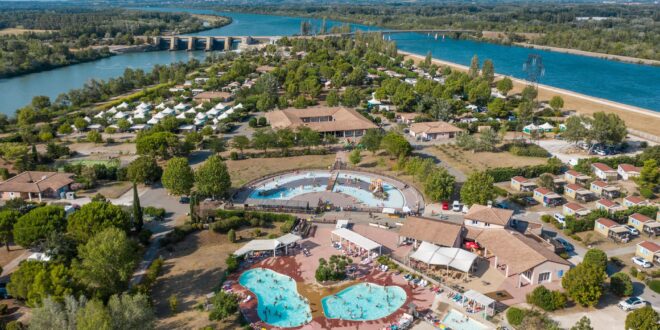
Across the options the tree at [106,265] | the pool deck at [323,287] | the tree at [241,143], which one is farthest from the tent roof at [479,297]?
the tree at [241,143]

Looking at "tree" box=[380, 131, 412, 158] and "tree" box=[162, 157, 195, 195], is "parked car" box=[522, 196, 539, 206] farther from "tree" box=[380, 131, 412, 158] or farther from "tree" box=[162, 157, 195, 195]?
"tree" box=[162, 157, 195, 195]

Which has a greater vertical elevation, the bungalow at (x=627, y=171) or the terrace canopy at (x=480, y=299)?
the bungalow at (x=627, y=171)

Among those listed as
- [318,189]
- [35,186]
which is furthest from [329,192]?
[35,186]

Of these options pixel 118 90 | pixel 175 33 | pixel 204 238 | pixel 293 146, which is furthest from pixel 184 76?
pixel 175 33

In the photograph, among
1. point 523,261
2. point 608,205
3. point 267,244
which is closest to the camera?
point 523,261

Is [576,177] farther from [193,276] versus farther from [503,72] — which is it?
[503,72]

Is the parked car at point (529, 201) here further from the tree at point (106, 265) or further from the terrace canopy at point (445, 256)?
the tree at point (106, 265)
